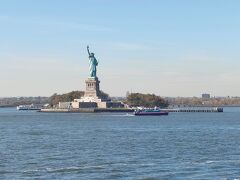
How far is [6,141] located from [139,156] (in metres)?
15.3

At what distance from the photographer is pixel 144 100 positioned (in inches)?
6560

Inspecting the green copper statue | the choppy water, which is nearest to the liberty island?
the green copper statue

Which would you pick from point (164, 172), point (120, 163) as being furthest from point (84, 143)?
point (164, 172)

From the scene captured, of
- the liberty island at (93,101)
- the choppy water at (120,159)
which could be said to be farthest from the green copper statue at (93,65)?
the choppy water at (120,159)

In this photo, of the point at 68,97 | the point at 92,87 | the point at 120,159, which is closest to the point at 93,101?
the point at 92,87

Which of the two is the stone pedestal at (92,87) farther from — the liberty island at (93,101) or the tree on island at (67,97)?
the tree on island at (67,97)

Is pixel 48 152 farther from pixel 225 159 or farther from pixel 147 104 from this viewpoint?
pixel 147 104

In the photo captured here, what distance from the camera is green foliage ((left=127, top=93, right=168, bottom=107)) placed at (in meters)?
166

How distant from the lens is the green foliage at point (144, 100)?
166 metres

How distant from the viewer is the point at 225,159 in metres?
35.0

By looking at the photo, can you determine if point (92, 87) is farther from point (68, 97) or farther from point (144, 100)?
point (144, 100)

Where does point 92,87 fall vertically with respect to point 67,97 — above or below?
above

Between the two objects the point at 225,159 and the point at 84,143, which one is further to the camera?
the point at 84,143

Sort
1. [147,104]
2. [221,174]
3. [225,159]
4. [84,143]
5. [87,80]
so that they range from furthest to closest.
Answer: [147,104] → [87,80] → [84,143] → [225,159] → [221,174]
